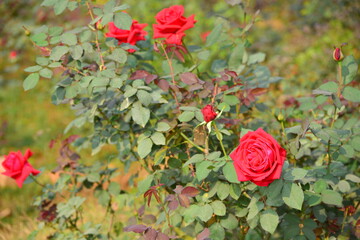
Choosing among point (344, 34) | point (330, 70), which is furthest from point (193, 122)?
point (344, 34)

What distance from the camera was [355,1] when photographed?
421 cm

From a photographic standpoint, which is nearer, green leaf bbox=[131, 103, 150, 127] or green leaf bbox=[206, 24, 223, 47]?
green leaf bbox=[131, 103, 150, 127]

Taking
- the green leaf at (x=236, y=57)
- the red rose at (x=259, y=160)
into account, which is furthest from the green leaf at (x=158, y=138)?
the green leaf at (x=236, y=57)

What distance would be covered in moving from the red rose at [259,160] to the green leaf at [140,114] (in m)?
0.41

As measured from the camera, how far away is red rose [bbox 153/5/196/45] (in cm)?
178

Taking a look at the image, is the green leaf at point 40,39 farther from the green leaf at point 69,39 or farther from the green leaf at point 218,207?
the green leaf at point 218,207

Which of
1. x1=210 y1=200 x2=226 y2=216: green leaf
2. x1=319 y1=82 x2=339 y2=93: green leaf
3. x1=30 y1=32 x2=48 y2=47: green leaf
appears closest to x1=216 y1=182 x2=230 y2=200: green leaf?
x1=210 y1=200 x2=226 y2=216: green leaf

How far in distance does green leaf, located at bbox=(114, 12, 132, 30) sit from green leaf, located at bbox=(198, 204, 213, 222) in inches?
28.3

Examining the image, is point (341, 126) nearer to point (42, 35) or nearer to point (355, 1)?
point (42, 35)

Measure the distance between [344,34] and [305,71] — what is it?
25.3 inches

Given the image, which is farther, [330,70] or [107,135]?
[330,70]

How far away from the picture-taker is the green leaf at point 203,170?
1452mm

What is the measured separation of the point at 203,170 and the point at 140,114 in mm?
355

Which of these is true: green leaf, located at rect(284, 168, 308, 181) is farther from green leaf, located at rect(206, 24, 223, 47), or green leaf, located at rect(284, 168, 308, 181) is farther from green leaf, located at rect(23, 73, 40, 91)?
green leaf, located at rect(23, 73, 40, 91)
